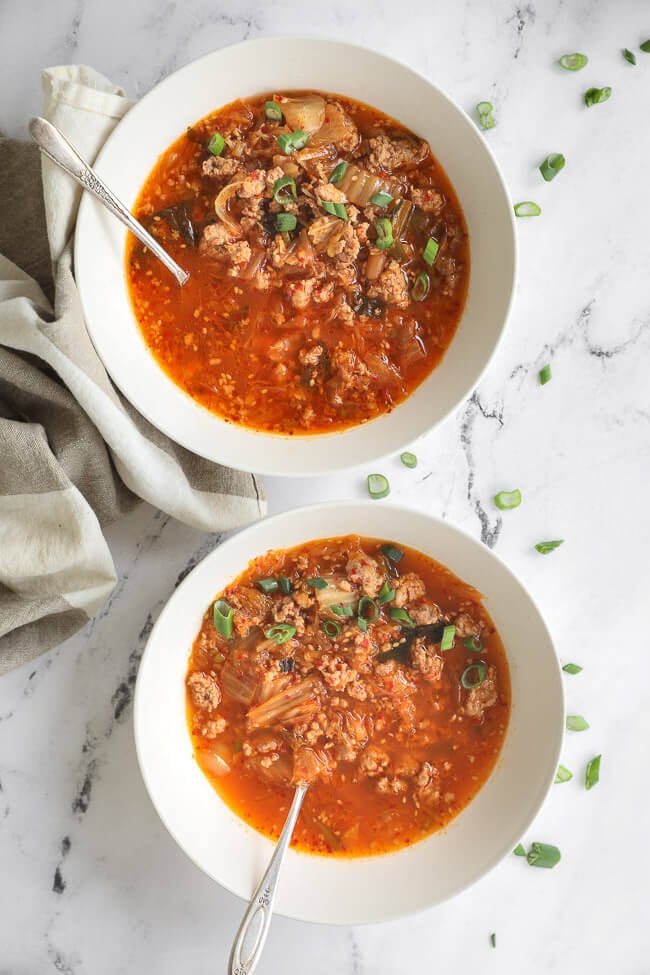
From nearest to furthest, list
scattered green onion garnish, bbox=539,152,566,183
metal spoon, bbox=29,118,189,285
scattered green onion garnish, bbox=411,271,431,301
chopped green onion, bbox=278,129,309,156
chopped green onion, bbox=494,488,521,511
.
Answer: metal spoon, bbox=29,118,189,285 → chopped green onion, bbox=278,129,309,156 → scattered green onion garnish, bbox=411,271,431,301 → scattered green onion garnish, bbox=539,152,566,183 → chopped green onion, bbox=494,488,521,511

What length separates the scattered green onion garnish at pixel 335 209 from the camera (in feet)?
8.48

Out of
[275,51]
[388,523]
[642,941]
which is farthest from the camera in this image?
[642,941]

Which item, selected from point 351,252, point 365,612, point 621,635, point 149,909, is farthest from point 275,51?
point 149,909

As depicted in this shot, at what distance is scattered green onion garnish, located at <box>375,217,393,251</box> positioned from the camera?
2631 mm

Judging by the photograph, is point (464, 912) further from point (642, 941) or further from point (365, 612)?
point (365, 612)

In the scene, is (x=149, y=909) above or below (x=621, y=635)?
below

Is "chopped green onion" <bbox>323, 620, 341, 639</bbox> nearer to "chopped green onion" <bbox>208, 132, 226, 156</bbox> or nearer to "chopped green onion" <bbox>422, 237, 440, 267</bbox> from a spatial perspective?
"chopped green onion" <bbox>422, 237, 440, 267</bbox>

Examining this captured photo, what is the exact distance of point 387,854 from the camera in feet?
9.45

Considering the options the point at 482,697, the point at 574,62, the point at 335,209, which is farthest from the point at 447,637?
the point at 574,62

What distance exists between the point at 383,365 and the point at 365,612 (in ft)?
2.68

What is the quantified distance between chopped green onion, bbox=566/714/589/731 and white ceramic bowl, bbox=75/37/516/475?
4.12ft

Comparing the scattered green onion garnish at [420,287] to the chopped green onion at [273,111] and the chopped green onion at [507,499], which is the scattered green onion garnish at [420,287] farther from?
the chopped green onion at [507,499]

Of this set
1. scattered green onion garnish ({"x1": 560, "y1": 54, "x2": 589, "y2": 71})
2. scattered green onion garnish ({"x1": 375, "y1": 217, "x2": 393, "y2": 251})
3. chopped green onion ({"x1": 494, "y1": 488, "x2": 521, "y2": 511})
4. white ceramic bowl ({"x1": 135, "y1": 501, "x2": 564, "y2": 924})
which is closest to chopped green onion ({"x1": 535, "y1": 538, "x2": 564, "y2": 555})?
chopped green onion ({"x1": 494, "y1": 488, "x2": 521, "y2": 511})

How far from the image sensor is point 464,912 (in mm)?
3127
